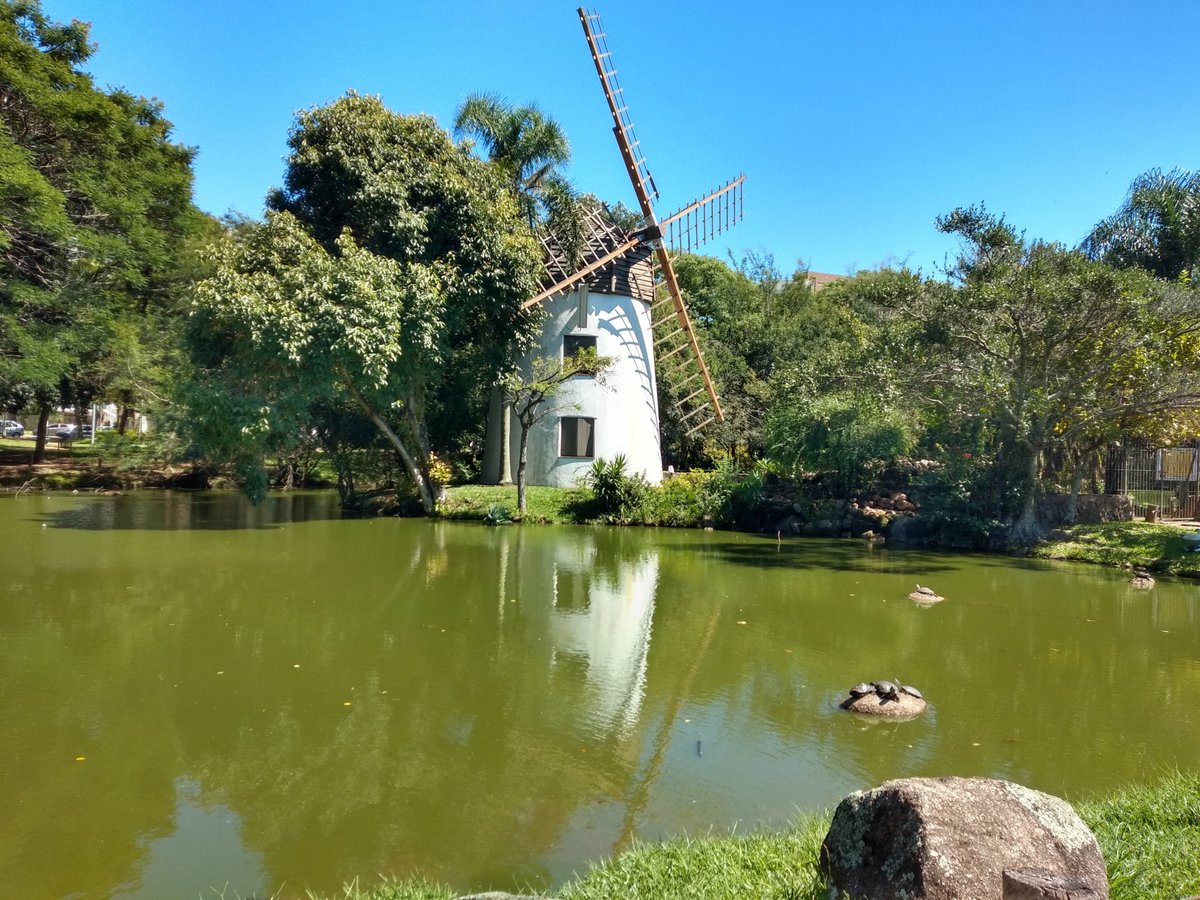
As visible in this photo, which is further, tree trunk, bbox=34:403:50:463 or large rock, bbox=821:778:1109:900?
tree trunk, bbox=34:403:50:463

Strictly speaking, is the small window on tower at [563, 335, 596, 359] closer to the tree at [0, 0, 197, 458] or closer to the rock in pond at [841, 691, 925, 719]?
the tree at [0, 0, 197, 458]

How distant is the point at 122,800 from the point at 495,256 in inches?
669

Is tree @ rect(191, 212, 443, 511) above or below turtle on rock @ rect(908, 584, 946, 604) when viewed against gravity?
above

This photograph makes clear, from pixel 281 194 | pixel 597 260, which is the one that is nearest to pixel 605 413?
pixel 597 260

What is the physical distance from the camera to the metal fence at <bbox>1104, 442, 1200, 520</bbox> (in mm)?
20047

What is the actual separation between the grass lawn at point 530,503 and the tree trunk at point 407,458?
451 mm

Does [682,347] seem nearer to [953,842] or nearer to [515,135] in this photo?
[515,135]

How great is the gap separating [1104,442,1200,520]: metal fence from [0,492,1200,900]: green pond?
312 inches

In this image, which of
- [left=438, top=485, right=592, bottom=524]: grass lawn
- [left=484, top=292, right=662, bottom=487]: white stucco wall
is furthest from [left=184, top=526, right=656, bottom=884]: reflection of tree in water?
[left=484, top=292, right=662, bottom=487]: white stucco wall

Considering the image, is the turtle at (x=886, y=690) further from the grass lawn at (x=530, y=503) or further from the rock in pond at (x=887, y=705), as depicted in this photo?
A: the grass lawn at (x=530, y=503)

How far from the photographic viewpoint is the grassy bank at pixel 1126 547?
50.1ft

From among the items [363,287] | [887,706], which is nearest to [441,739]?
[887,706]

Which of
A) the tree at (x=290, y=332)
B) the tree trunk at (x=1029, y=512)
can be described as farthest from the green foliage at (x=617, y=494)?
the tree trunk at (x=1029, y=512)

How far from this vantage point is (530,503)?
73.3 ft
